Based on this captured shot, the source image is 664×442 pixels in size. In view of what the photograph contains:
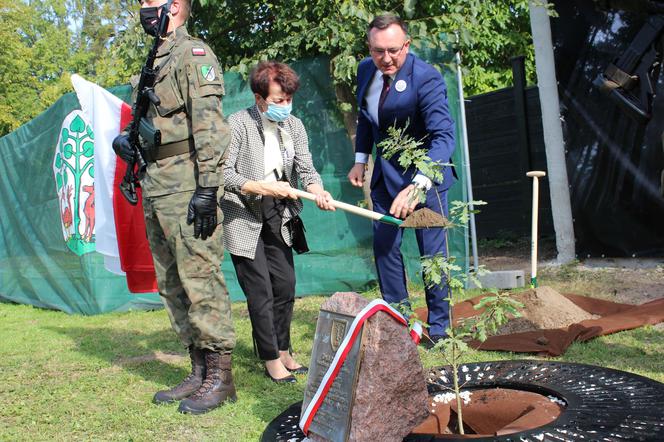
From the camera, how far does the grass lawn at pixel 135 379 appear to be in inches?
134

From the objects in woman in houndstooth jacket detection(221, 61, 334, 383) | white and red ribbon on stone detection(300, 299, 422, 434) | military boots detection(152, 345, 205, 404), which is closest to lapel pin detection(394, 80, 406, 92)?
woman in houndstooth jacket detection(221, 61, 334, 383)

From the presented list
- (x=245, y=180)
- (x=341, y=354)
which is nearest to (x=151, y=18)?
(x=245, y=180)

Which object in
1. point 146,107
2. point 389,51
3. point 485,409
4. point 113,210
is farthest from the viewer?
point 113,210

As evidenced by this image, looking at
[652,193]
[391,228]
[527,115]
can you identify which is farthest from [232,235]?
[527,115]

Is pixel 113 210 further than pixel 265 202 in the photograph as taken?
Yes

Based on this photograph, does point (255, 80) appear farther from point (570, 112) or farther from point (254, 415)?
point (570, 112)

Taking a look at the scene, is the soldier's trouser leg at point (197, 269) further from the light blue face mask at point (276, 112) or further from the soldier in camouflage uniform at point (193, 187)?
the light blue face mask at point (276, 112)

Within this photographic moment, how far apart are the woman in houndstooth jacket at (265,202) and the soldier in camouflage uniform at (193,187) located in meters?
0.33

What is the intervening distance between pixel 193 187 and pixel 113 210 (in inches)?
71.1

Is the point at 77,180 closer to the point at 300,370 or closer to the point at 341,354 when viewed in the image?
the point at 300,370

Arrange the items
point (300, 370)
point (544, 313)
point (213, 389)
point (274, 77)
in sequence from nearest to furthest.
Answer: point (213, 389) → point (274, 77) → point (300, 370) → point (544, 313)

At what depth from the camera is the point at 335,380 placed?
7.73 feet

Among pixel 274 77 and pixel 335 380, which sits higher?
pixel 274 77

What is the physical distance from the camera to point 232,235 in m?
3.96
